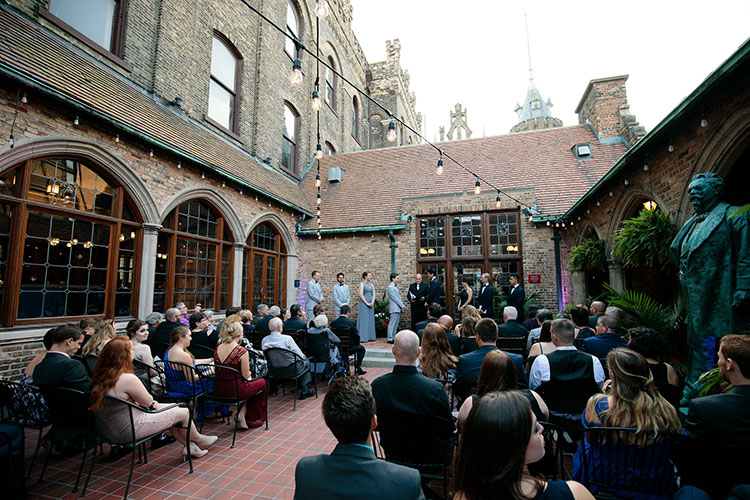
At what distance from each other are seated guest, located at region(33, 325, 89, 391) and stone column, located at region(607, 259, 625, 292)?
339 inches

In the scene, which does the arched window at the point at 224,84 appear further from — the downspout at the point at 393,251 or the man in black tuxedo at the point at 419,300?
the man in black tuxedo at the point at 419,300

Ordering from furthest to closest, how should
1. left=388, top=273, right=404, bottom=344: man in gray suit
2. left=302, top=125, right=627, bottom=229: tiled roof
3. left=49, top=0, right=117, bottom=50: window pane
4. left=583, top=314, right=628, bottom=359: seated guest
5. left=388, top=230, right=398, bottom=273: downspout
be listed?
1. left=388, top=230, right=398, bottom=273: downspout
2. left=302, top=125, right=627, bottom=229: tiled roof
3. left=388, top=273, right=404, bottom=344: man in gray suit
4. left=49, top=0, right=117, bottom=50: window pane
5. left=583, top=314, right=628, bottom=359: seated guest

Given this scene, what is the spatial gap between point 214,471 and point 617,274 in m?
7.82

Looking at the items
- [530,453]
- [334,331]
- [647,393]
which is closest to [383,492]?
[530,453]

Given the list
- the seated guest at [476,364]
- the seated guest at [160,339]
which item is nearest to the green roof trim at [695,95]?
the seated guest at [476,364]

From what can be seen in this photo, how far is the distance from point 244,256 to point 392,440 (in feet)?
28.2

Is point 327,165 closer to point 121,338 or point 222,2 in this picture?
point 222,2

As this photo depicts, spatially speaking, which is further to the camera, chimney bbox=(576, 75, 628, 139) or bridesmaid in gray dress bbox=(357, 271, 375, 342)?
chimney bbox=(576, 75, 628, 139)

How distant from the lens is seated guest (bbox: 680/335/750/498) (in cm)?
188

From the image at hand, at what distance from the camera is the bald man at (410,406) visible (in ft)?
7.79

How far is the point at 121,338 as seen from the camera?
3111 millimetres

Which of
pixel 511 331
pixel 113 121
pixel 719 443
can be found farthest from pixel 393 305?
pixel 719 443

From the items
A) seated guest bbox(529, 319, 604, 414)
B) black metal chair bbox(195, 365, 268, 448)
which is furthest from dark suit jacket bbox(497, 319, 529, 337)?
black metal chair bbox(195, 365, 268, 448)

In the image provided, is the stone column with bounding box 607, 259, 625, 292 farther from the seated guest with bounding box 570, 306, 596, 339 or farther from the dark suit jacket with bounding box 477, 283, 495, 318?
the seated guest with bounding box 570, 306, 596, 339
